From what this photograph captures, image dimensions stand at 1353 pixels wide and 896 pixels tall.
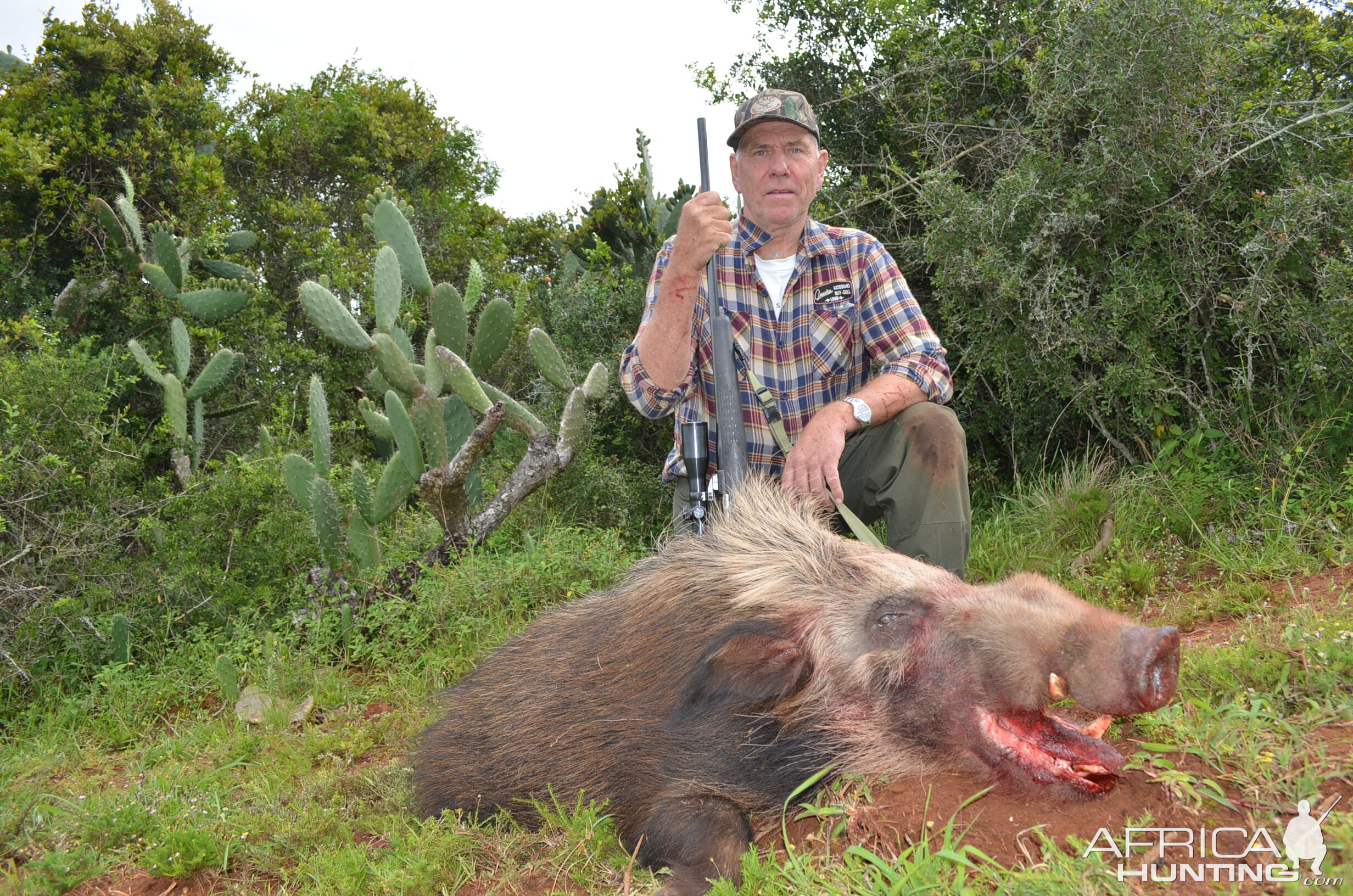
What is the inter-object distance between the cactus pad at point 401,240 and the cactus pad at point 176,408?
5.45 feet

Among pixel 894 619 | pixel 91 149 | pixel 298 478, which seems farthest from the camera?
pixel 91 149

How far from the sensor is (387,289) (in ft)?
18.2

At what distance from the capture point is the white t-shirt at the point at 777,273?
4.02 m

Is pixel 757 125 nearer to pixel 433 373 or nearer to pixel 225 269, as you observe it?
pixel 433 373

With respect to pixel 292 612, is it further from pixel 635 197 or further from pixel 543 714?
pixel 635 197

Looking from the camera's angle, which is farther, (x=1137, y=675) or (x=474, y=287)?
(x=474, y=287)

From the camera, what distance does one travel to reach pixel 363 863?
7.94 ft

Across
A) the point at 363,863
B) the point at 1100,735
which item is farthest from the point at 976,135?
the point at 363,863

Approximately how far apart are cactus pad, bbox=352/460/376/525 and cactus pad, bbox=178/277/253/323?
2.71m

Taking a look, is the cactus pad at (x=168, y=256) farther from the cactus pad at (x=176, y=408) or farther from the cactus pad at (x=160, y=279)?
the cactus pad at (x=176, y=408)

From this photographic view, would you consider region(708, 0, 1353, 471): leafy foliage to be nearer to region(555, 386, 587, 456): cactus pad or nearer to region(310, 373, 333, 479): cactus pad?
region(555, 386, 587, 456): cactus pad

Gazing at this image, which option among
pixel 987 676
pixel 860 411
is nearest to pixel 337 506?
pixel 860 411

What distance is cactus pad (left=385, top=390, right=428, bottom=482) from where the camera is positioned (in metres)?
4.85

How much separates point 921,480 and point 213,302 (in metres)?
5.65
